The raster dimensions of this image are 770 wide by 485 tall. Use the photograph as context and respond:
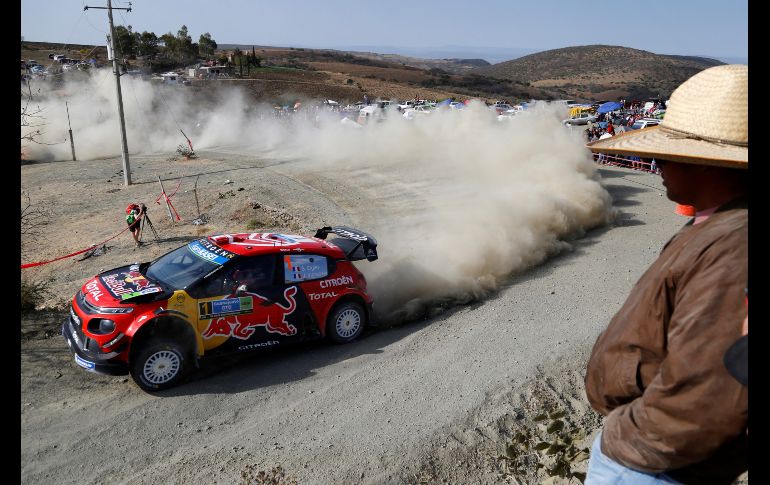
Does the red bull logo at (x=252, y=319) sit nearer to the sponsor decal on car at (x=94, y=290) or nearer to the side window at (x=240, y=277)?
the side window at (x=240, y=277)

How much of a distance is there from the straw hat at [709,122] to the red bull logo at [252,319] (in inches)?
237

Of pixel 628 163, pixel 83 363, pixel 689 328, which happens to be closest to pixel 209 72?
pixel 628 163

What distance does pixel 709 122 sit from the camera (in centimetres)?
221

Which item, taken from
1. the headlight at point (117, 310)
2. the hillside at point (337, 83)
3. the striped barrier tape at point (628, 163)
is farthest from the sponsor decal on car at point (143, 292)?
the hillside at point (337, 83)

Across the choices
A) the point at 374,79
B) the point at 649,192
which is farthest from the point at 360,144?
the point at 374,79

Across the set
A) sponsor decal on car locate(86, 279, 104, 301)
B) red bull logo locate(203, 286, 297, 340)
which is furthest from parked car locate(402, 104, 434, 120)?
sponsor decal on car locate(86, 279, 104, 301)

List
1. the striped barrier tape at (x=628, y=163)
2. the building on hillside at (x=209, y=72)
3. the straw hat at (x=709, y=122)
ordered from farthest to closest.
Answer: the building on hillside at (x=209, y=72), the striped barrier tape at (x=628, y=163), the straw hat at (x=709, y=122)

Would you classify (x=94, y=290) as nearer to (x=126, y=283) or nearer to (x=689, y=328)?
(x=126, y=283)

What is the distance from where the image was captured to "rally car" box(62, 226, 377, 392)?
6824mm

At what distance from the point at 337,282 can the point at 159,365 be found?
8.80 ft

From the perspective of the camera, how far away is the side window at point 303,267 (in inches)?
320
